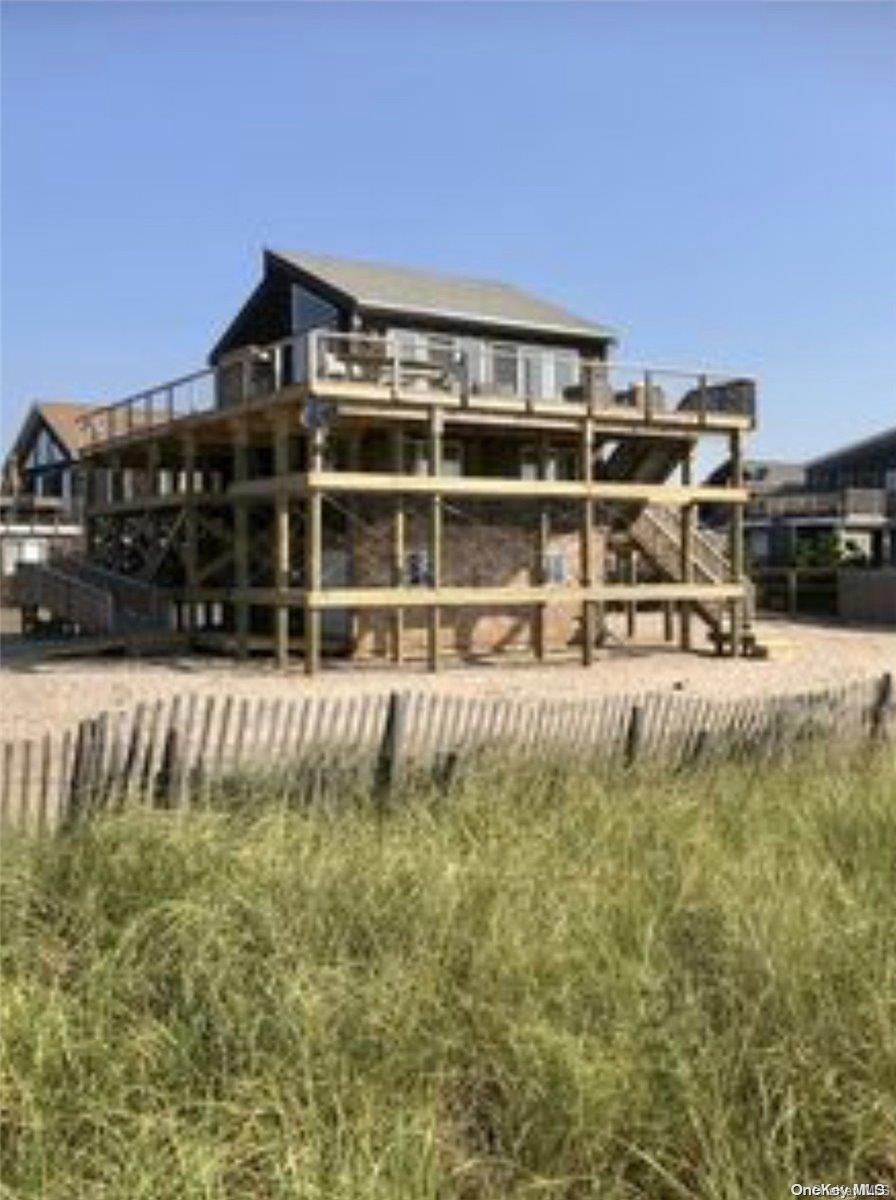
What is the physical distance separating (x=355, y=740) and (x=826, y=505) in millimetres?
57506

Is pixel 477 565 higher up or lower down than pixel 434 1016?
higher up

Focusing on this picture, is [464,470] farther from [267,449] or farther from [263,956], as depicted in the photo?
[263,956]

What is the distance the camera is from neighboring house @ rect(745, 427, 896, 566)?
207 ft

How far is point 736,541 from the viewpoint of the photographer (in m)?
33.9

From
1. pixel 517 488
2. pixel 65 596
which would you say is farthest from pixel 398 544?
pixel 65 596

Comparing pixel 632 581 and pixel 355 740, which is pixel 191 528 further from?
pixel 355 740

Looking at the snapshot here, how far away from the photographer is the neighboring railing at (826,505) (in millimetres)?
64562

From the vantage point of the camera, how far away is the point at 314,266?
36312 mm

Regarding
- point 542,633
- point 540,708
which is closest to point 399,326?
point 542,633

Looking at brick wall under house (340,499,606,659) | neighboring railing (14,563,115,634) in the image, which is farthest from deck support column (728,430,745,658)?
neighboring railing (14,563,115,634)

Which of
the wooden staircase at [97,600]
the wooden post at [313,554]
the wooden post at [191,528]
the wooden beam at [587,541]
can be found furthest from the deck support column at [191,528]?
the wooden beam at [587,541]

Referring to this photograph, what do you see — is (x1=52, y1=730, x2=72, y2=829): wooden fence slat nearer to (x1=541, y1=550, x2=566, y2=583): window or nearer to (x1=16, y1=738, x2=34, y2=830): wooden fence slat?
(x1=16, y1=738, x2=34, y2=830): wooden fence slat

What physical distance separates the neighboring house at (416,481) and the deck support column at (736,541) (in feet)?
0.23

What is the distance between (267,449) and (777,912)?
2966 centimetres
